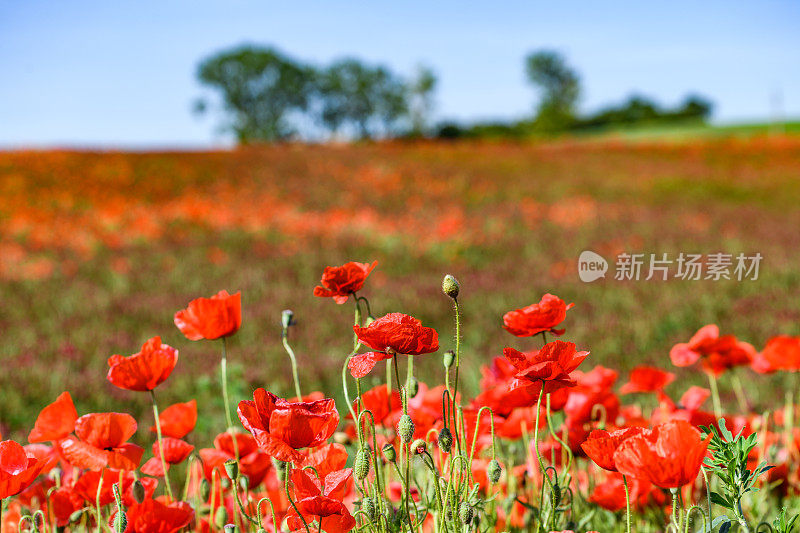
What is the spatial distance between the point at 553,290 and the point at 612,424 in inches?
182

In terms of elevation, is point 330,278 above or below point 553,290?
above

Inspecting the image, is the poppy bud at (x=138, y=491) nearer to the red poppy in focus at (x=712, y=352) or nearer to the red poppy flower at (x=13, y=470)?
the red poppy flower at (x=13, y=470)

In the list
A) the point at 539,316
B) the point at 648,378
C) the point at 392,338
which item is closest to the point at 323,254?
the point at 648,378

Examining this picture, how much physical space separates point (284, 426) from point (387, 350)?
18 cm

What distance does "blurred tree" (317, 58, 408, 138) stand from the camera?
228 ft

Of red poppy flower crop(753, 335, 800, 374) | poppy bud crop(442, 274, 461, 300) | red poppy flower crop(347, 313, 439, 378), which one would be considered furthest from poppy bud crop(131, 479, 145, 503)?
red poppy flower crop(753, 335, 800, 374)

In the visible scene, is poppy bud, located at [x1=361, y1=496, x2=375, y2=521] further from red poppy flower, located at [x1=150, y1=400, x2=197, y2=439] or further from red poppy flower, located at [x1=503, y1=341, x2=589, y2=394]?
red poppy flower, located at [x1=150, y1=400, x2=197, y2=439]

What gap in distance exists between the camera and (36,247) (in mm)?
8172

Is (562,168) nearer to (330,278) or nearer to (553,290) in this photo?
(553,290)

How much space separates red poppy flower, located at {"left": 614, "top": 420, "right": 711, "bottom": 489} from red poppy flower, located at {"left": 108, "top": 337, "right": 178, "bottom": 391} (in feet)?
2.21

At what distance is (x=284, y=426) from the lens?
32.5 inches

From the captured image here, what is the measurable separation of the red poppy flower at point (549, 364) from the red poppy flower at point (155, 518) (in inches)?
21.5

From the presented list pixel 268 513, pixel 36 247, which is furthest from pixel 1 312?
pixel 268 513

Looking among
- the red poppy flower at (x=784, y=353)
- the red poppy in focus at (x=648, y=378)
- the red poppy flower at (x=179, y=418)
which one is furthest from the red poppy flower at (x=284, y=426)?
the red poppy flower at (x=784, y=353)
